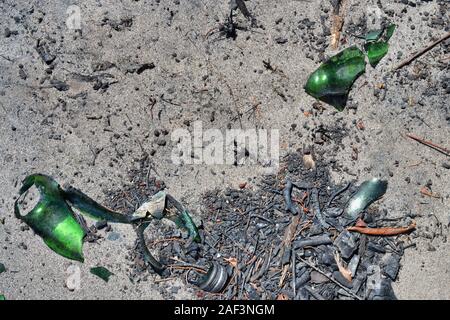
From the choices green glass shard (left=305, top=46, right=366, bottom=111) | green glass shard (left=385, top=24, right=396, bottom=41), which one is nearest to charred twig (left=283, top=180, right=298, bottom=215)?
green glass shard (left=305, top=46, right=366, bottom=111)

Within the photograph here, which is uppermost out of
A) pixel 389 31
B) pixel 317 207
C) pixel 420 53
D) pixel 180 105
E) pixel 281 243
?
pixel 389 31

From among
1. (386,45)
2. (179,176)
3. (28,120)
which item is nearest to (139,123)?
(179,176)

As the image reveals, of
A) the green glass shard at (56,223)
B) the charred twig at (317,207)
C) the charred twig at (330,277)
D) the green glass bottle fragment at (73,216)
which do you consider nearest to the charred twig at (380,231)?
the charred twig at (317,207)

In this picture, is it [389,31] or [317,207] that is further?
[389,31]

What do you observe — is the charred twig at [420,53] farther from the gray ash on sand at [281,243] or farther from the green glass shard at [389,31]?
the gray ash on sand at [281,243]

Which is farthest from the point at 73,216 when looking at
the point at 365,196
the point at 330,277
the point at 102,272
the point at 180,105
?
the point at 365,196

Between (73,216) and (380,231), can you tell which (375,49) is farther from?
(73,216)
